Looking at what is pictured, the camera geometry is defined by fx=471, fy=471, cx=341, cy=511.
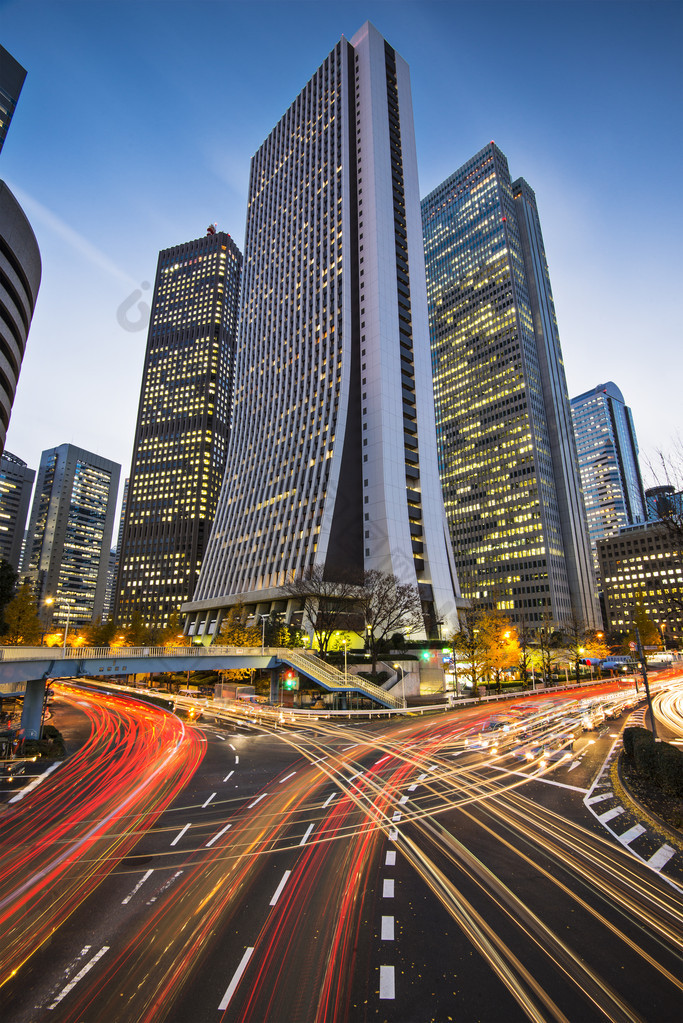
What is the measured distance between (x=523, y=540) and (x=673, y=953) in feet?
463

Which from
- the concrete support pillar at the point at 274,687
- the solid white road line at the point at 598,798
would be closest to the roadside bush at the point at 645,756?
the solid white road line at the point at 598,798

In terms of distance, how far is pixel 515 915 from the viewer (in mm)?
9977

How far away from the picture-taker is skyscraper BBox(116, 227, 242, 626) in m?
168

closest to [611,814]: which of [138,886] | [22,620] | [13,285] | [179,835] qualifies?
[179,835]

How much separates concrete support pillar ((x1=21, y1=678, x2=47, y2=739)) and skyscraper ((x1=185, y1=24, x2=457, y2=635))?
157 feet

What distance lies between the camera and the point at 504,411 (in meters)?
152

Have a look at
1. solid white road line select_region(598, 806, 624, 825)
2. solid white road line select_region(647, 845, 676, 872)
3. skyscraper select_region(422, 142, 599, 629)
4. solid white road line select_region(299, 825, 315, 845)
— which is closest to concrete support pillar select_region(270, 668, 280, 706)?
solid white road line select_region(299, 825, 315, 845)

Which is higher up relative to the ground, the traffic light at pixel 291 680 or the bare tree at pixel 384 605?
the bare tree at pixel 384 605

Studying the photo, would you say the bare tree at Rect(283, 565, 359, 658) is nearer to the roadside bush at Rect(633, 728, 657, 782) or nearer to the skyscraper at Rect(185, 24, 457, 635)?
the skyscraper at Rect(185, 24, 457, 635)

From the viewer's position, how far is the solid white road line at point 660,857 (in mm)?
12604

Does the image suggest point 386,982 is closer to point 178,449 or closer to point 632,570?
point 178,449

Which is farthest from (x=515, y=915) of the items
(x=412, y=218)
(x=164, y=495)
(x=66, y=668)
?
(x=164, y=495)

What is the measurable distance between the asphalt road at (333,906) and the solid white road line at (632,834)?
1.55ft

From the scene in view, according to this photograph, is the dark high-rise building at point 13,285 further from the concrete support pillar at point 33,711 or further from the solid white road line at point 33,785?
the solid white road line at point 33,785
